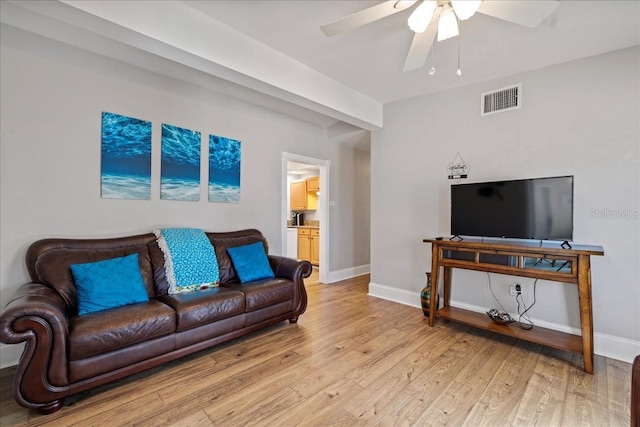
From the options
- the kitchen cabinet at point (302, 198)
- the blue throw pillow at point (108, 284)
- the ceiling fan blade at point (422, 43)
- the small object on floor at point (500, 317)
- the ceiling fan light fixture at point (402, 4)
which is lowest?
the small object on floor at point (500, 317)

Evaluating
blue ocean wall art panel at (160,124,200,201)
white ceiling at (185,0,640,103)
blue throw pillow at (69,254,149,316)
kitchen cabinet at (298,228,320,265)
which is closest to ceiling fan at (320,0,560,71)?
white ceiling at (185,0,640,103)

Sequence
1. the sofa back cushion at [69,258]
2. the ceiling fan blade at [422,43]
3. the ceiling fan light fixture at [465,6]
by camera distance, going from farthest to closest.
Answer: the sofa back cushion at [69,258]
the ceiling fan blade at [422,43]
the ceiling fan light fixture at [465,6]

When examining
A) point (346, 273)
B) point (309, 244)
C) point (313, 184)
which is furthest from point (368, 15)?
point (313, 184)

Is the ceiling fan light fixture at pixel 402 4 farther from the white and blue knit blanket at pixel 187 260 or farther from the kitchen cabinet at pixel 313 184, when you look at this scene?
the kitchen cabinet at pixel 313 184

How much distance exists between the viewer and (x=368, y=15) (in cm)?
164

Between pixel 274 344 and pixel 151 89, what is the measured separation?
2822 millimetres

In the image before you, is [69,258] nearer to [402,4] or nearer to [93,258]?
[93,258]

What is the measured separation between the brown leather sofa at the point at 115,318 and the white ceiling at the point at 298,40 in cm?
168

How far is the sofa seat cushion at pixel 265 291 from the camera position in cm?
267

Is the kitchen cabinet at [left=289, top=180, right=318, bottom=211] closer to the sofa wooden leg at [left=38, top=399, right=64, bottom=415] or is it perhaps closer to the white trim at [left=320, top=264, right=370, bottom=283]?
the white trim at [left=320, top=264, right=370, bottom=283]

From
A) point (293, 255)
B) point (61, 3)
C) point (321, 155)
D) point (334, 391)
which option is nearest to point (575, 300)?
point (334, 391)

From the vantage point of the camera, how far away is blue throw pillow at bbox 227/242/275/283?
3019mm

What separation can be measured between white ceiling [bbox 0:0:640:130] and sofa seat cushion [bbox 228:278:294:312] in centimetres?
189

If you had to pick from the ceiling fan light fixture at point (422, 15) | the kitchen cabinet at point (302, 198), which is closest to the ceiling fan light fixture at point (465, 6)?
the ceiling fan light fixture at point (422, 15)
